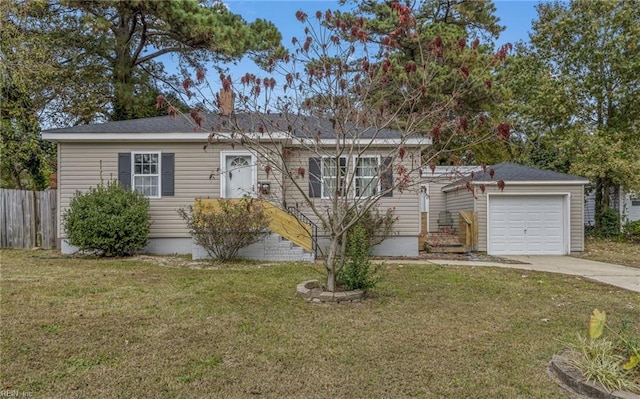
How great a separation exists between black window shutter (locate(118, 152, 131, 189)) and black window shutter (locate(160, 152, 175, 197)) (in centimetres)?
90

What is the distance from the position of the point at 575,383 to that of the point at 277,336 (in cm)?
270

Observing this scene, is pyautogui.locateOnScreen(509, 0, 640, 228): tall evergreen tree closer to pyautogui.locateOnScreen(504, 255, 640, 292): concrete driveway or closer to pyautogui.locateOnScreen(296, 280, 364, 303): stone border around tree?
pyautogui.locateOnScreen(504, 255, 640, 292): concrete driveway

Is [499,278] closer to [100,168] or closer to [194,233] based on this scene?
[194,233]

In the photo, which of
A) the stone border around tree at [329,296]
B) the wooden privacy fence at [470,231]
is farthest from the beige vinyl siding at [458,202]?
the stone border around tree at [329,296]

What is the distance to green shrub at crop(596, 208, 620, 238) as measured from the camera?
51.7ft

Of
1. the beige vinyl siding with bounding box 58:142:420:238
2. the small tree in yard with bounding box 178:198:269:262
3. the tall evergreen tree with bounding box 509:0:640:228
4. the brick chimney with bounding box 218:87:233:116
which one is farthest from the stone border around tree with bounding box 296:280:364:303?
the tall evergreen tree with bounding box 509:0:640:228

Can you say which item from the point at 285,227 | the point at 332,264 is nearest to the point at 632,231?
A: the point at 285,227

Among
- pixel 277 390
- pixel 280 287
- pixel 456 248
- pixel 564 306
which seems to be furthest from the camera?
pixel 456 248

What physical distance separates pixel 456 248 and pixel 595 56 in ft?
36.4

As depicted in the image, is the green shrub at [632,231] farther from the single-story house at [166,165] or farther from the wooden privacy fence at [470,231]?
the single-story house at [166,165]

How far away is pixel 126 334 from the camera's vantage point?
4.15 metres

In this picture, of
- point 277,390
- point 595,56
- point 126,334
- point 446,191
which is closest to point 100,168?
point 126,334

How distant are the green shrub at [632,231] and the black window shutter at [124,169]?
1823 cm

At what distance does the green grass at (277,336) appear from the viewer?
3092 mm
